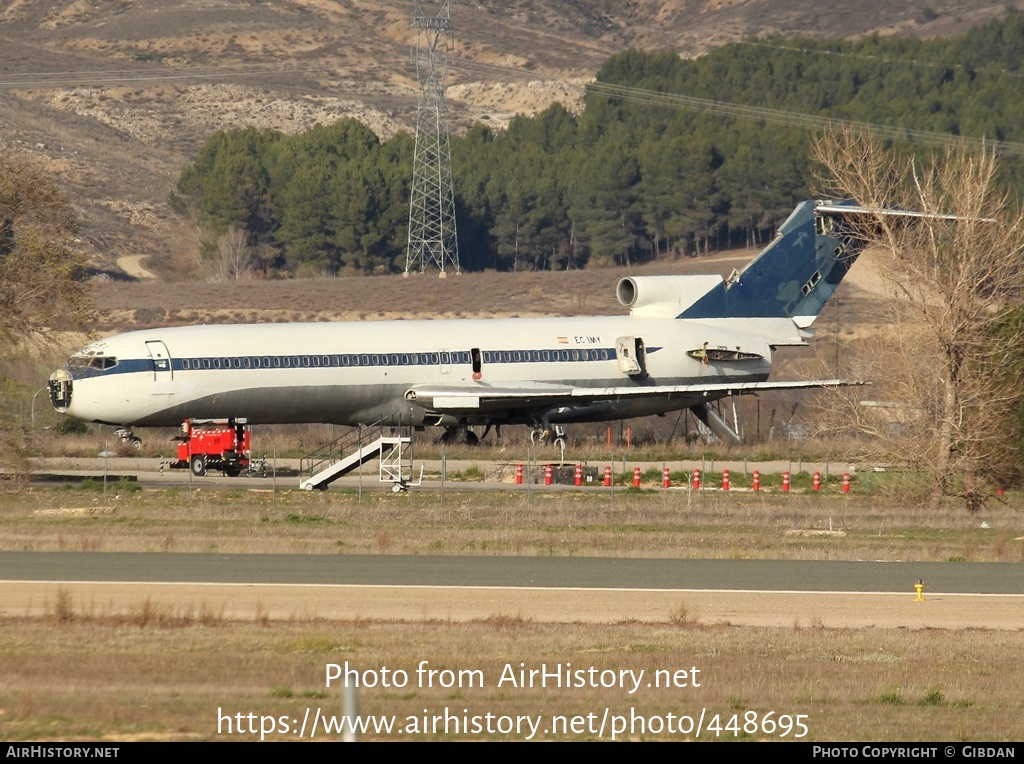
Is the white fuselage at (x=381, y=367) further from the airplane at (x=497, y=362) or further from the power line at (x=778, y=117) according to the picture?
the power line at (x=778, y=117)

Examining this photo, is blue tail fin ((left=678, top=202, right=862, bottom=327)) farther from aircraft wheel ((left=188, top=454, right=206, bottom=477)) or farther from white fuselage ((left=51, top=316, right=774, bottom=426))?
aircraft wheel ((left=188, top=454, right=206, bottom=477))

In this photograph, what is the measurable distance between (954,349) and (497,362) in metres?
15.7

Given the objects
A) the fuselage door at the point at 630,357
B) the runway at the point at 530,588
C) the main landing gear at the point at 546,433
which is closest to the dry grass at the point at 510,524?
the runway at the point at 530,588

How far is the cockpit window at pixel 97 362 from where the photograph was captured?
41.0 m

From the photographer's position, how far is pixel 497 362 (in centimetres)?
4662

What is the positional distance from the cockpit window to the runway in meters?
16.6

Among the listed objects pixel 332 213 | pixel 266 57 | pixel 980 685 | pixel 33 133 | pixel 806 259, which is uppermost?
pixel 266 57

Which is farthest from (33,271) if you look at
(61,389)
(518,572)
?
(518,572)

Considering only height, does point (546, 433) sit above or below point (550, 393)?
below

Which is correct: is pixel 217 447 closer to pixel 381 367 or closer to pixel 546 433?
pixel 381 367

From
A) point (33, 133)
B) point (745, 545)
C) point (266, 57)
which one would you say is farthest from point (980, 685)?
point (266, 57)

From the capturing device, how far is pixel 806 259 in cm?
5344

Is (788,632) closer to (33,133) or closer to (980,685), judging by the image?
(980,685)

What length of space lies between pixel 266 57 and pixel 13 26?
1374 inches
